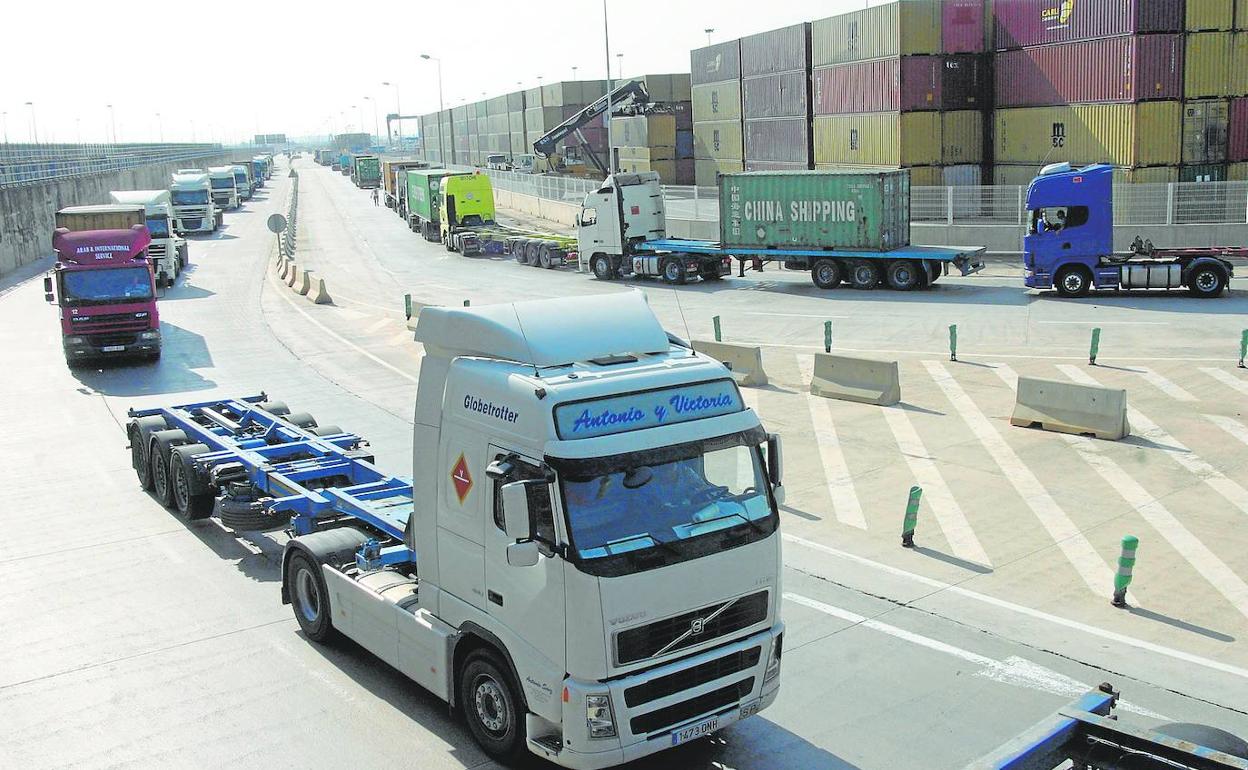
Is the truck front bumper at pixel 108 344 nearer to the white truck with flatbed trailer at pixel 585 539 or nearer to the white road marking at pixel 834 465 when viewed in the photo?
the white road marking at pixel 834 465

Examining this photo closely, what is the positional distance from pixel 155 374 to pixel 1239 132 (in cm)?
3543

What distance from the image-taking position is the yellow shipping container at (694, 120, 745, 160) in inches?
2410

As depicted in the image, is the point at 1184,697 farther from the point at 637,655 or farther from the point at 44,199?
the point at 44,199

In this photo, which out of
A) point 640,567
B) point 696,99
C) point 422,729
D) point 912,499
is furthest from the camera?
point 696,99

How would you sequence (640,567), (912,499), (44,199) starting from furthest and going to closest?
(44,199) < (912,499) < (640,567)

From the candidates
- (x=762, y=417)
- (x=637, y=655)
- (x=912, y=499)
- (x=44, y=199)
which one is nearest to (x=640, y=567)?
(x=637, y=655)

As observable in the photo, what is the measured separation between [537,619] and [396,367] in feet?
61.5

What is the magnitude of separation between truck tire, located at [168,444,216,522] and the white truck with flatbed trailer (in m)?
5.66

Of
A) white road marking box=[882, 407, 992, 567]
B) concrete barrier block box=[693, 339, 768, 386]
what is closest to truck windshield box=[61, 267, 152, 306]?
concrete barrier block box=[693, 339, 768, 386]

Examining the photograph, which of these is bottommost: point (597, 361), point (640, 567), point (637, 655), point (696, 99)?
point (637, 655)

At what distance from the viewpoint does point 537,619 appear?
7.90 m

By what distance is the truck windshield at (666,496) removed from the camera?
7.66 m

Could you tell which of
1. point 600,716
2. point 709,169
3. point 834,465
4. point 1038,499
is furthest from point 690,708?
point 709,169

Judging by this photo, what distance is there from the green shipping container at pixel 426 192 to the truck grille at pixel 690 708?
5269 cm
